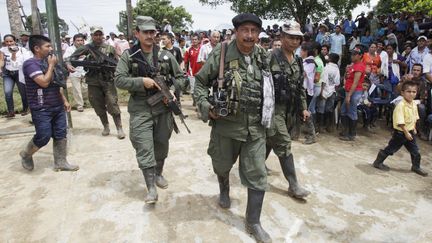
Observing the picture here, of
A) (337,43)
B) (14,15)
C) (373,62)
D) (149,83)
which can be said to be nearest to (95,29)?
(149,83)

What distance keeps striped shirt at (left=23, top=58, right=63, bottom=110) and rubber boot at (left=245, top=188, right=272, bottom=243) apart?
2.88 m

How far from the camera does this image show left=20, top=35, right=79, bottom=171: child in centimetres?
403

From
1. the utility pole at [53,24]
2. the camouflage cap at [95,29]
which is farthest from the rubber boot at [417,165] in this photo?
the utility pole at [53,24]

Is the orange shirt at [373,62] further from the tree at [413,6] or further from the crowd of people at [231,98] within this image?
the tree at [413,6]

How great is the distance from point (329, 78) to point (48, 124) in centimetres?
489

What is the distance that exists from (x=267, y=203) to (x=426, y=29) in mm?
11019

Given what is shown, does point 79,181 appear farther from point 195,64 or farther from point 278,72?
point 195,64

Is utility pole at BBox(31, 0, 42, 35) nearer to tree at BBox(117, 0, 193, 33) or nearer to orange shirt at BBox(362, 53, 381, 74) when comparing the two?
orange shirt at BBox(362, 53, 381, 74)

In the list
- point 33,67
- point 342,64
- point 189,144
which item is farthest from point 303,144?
point 342,64

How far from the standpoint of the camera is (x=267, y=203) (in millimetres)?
3650

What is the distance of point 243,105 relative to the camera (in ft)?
9.39

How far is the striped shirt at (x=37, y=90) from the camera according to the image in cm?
400

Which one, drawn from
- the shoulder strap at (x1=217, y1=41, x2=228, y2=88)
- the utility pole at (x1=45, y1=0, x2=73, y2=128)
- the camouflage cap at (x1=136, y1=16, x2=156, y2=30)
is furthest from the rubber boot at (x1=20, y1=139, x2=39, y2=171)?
the shoulder strap at (x1=217, y1=41, x2=228, y2=88)

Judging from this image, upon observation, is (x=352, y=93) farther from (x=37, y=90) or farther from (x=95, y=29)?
(x=37, y=90)
